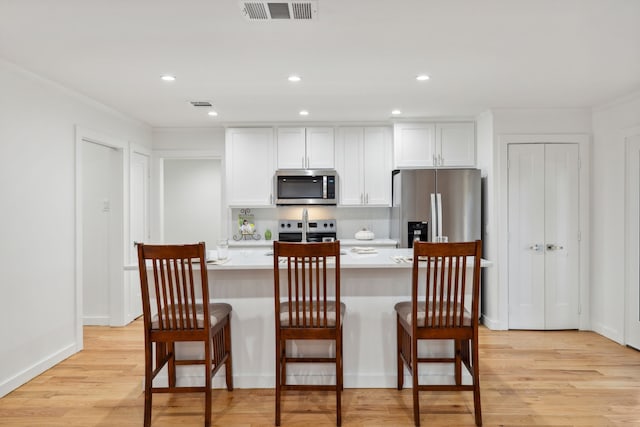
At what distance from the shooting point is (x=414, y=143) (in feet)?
16.2

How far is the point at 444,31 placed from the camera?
96.3 inches

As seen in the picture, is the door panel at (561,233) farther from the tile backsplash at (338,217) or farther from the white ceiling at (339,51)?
the tile backsplash at (338,217)

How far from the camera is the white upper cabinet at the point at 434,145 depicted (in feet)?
16.1

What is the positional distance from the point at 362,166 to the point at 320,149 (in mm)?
569

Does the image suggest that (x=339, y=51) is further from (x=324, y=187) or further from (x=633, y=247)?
(x=633, y=247)

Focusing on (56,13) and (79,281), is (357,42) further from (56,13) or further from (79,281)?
(79,281)

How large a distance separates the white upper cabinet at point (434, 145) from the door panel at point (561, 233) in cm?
87

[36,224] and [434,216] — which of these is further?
[434,216]

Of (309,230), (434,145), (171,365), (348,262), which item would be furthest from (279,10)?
(309,230)

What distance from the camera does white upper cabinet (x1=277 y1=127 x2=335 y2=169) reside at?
5.11 metres

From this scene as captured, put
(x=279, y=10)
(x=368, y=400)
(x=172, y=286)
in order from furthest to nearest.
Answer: (x=368, y=400), (x=172, y=286), (x=279, y=10)

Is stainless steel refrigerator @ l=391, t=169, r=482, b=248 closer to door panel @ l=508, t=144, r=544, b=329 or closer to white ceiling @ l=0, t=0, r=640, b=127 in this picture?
door panel @ l=508, t=144, r=544, b=329

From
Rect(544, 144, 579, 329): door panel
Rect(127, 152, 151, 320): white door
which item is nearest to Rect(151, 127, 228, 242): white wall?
Rect(127, 152, 151, 320): white door

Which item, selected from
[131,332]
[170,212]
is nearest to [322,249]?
[131,332]
